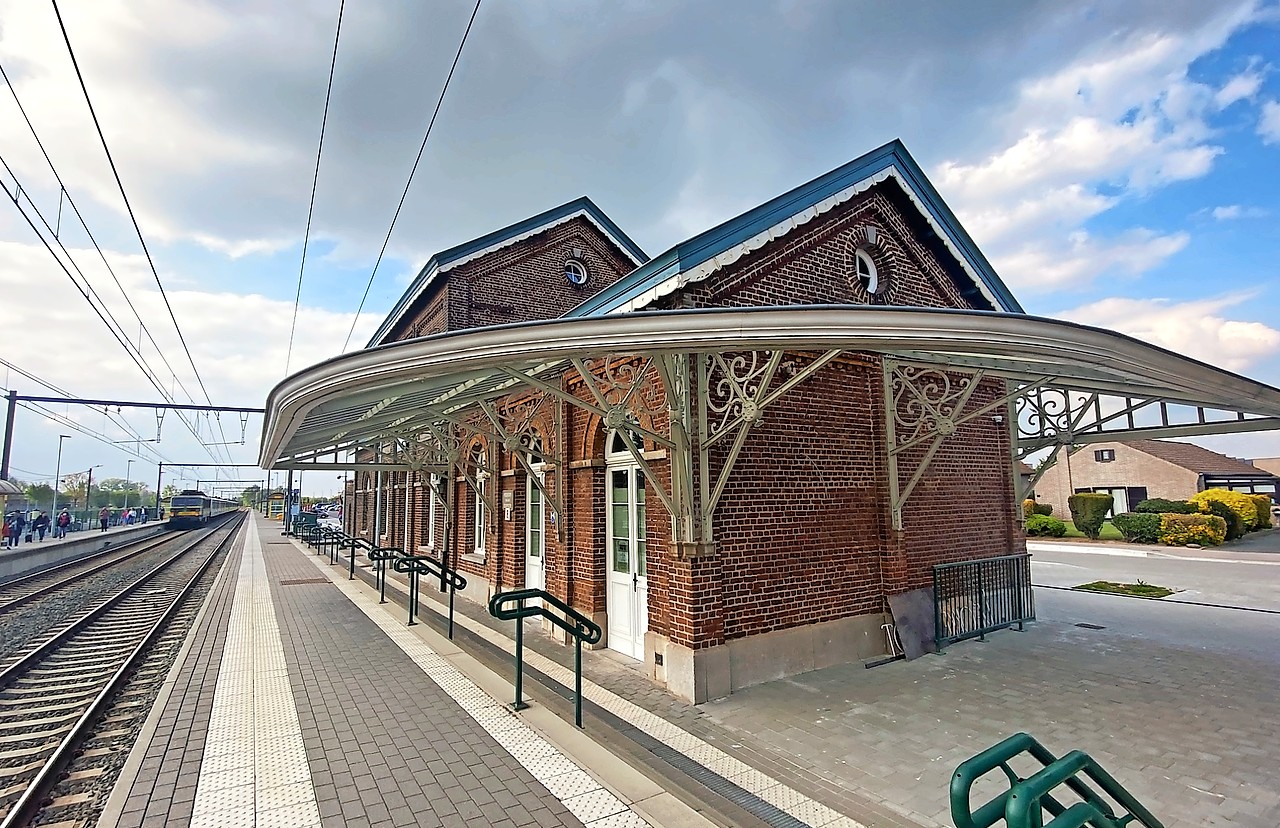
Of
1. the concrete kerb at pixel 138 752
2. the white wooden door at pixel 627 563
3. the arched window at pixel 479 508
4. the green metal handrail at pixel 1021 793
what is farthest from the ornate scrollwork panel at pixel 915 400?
the concrete kerb at pixel 138 752

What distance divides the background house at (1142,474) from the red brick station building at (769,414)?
26722 millimetres

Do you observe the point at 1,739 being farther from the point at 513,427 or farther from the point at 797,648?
the point at 797,648

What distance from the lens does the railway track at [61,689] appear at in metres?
4.61

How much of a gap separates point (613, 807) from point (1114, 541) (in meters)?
27.0

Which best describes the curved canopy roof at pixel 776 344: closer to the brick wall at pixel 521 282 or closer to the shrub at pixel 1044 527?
the brick wall at pixel 521 282

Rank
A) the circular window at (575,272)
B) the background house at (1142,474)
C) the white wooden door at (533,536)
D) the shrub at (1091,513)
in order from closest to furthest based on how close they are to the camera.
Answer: the white wooden door at (533,536) → the circular window at (575,272) → the shrub at (1091,513) → the background house at (1142,474)

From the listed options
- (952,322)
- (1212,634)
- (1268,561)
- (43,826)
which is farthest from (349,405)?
(1268,561)

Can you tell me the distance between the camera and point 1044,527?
26.3 meters

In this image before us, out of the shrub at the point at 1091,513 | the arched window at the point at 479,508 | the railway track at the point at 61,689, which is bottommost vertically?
the railway track at the point at 61,689

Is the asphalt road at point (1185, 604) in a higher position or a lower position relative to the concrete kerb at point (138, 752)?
lower

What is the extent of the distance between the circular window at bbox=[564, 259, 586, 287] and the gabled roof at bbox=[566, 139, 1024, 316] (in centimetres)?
598

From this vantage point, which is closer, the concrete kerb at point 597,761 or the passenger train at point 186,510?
the concrete kerb at point 597,761

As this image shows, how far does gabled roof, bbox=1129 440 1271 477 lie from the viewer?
101 feet

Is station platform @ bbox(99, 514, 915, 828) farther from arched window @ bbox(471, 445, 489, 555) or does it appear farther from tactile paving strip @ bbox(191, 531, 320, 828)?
arched window @ bbox(471, 445, 489, 555)
